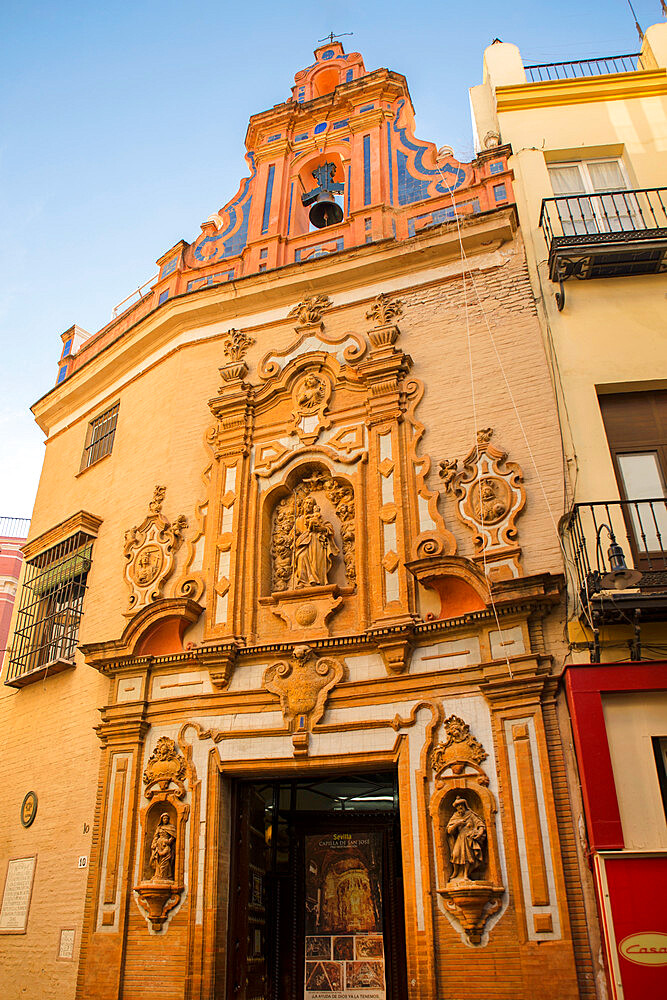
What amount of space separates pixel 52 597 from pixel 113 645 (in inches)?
117

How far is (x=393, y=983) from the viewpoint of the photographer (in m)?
9.12

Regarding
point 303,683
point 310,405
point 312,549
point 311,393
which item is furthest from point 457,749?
point 311,393

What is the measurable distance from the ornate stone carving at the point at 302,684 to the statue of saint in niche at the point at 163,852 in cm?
170

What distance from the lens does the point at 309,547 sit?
9.85 m

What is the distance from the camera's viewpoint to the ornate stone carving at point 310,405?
1078cm

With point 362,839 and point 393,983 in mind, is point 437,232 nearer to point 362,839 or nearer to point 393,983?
point 362,839

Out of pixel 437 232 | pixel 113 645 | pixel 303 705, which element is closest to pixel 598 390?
pixel 437 232

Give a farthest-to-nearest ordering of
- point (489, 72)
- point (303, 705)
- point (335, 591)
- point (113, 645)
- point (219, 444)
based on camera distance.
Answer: point (489, 72)
point (219, 444)
point (113, 645)
point (335, 591)
point (303, 705)

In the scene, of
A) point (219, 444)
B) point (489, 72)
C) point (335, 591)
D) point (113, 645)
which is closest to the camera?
point (335, 591)

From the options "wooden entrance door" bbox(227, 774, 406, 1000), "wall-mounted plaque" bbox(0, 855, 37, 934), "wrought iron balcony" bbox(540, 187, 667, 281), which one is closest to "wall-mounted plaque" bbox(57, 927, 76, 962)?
"wall-mounted plaque" bbox(0, 855, 37, 934)

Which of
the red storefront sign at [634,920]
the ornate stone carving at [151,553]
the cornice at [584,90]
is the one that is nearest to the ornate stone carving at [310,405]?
the ornate stone carving at [151,553]

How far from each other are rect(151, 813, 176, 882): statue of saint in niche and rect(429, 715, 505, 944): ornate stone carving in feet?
9.60

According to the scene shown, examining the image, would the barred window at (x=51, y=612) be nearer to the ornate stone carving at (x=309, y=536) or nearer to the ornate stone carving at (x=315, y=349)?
the ornate stone carving at (x=309, y=536)

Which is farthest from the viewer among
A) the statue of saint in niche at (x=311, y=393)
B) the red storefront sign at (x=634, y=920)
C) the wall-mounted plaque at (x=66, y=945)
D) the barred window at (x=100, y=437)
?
the barred window at (x=100, y=437)
